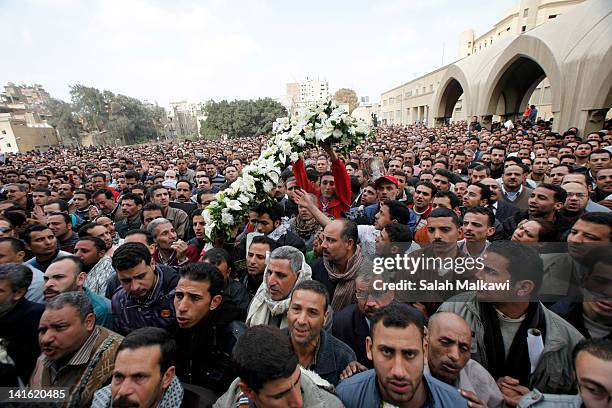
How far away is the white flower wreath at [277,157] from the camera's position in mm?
3742

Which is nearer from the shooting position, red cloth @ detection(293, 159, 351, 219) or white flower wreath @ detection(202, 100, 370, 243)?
white flower wreath @ detection(202, 100, 370, 243)

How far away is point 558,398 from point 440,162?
7.08 meters

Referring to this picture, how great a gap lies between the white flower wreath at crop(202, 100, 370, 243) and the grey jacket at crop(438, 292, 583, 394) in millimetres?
2352

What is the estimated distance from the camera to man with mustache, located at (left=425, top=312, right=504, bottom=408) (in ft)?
6.24

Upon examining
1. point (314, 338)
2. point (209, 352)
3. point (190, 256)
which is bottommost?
point (209, 352)

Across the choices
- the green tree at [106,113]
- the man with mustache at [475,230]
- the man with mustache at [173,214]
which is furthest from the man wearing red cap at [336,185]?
Answer: the green tree at [106,113]

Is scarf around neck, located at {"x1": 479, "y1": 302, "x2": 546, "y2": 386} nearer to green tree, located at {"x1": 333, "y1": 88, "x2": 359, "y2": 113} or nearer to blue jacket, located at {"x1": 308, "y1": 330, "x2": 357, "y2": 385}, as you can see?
blue jacket, located at {"x1": 308, "y1": 330, "x2": 357, "y2": 385}

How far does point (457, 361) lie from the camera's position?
190 centimetres

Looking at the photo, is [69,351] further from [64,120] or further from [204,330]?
[64,120]

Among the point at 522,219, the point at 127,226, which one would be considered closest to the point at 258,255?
the point at 127,226

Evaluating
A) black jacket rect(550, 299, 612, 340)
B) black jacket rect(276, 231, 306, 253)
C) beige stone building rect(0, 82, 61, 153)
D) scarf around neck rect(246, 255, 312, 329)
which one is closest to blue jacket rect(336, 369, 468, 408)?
scarf around neck rect(246, 255, 312, 329)

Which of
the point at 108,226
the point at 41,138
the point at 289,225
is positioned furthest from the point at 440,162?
the point at 41,138

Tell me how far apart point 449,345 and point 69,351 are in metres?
2.56

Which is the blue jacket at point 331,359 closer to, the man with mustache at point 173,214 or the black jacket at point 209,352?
the black jacket at point 209,352
